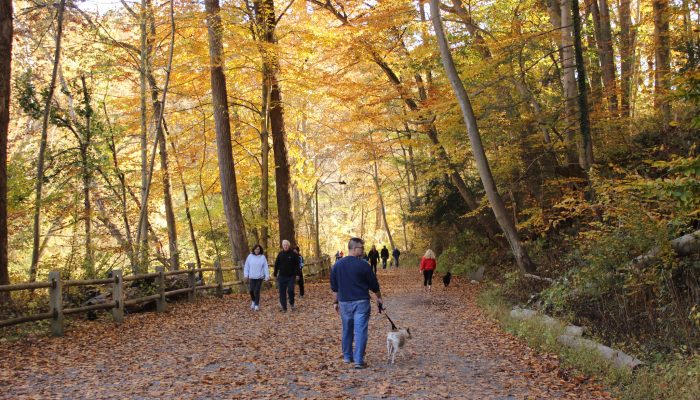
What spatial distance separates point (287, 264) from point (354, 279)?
5844mm

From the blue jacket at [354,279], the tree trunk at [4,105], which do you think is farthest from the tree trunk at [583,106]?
the tree trunk at [4,105]

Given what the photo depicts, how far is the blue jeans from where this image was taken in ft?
25.2

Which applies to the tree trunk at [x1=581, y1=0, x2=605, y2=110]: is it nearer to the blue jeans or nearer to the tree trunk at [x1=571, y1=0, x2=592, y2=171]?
the tree trunk at [x1=571, y1=0, x2=592, y2=171]

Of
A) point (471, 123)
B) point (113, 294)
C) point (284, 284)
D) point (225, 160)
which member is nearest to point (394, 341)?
point (284, 284)

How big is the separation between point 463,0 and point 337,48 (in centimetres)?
454

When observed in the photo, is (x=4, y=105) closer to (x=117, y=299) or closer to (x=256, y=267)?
(x=117, y=299)

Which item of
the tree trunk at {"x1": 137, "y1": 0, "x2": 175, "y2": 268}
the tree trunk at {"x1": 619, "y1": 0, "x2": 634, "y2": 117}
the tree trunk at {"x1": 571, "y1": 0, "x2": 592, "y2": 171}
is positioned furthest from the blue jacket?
the tree trunk at {"x1": 619, "y1": 0, "x2": 634, "y2": 117}

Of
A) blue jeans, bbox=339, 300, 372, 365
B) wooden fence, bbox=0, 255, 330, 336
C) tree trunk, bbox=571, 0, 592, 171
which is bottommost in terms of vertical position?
blue jeans, bbox=339, 300, 372, 365

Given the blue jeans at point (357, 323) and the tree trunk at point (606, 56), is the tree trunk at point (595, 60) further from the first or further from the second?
the blue jeans at point (357, 323)

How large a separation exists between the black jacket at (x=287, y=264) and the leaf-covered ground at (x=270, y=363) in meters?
1.16

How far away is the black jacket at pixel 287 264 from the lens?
13.4m

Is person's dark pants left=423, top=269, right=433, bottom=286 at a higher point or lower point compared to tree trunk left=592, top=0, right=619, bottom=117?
lower

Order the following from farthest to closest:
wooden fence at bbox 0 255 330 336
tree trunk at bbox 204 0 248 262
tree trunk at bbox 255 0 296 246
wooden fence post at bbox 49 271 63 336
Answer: tree trunk at bbox 255 0 296 246 → tree trunk at bbox 204 0 248 262 → wooden fence post at bbox 49 271 63 336 → wooden fence at bbox 0 255 330 336

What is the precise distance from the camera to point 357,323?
771cm
